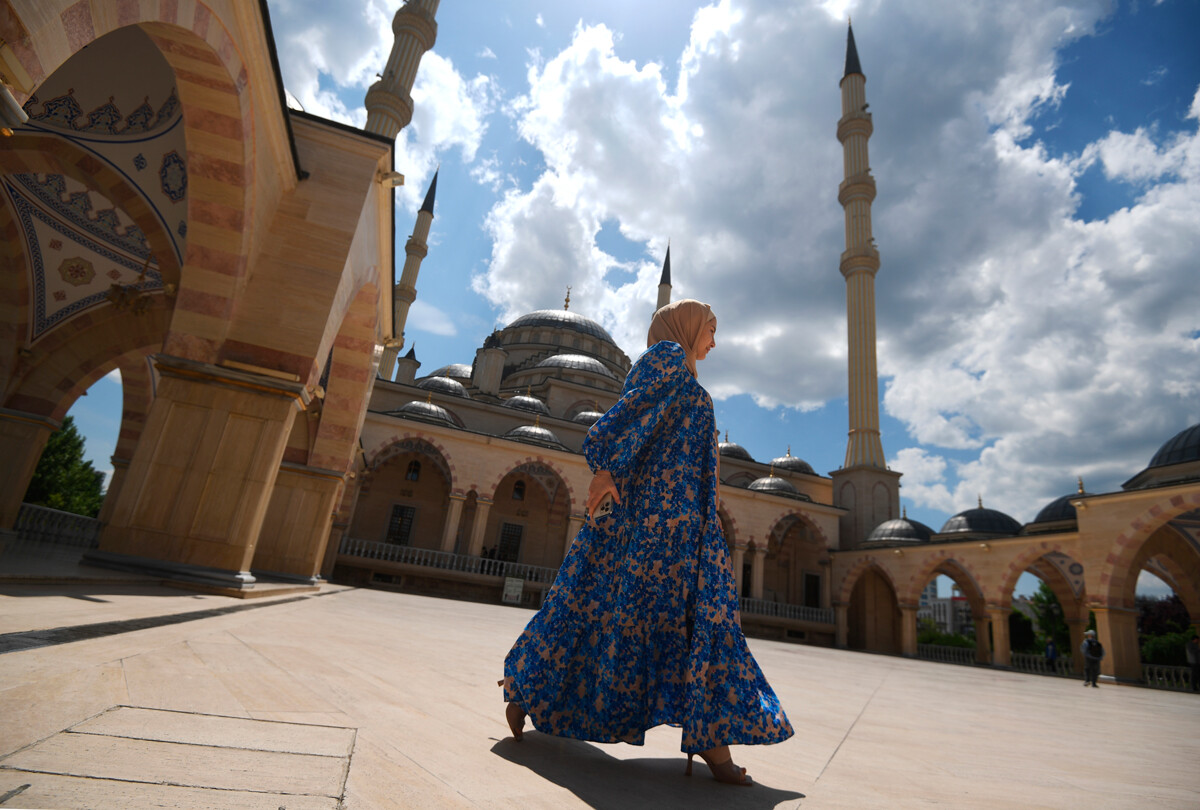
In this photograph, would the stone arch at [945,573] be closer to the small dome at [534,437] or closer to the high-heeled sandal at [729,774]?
the small dome at [534,437]

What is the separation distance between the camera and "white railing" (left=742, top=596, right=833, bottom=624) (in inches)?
722

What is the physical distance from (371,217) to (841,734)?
6.75 metres

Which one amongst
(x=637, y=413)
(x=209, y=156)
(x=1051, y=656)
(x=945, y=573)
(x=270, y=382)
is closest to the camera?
(x=637, y=413)

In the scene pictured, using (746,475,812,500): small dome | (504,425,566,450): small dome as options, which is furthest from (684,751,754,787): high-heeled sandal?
(746,475,812,500): small dome

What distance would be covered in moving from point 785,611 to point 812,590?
164 inches

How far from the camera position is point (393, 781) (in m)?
1.07

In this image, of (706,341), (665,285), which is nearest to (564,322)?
(665,285)

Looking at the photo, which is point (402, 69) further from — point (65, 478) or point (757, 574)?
point (65, 478)

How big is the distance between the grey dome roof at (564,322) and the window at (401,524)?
1492 cm

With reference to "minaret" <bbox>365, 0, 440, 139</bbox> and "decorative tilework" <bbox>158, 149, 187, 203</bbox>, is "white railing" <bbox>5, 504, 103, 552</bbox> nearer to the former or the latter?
"decorative tilework" <bbox>158, 149, 187, 203</bbox>

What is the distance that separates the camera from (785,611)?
19094 millimetres

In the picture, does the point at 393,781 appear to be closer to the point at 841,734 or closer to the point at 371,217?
the point at 841,734

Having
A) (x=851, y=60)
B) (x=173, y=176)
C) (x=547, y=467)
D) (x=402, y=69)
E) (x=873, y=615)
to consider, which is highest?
(x=851, y=60)

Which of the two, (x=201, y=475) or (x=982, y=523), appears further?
(x=982, y=523)
